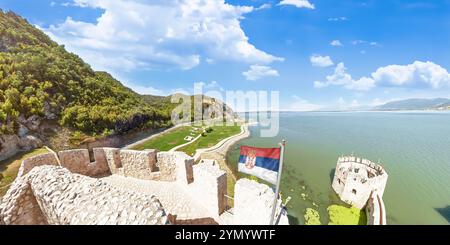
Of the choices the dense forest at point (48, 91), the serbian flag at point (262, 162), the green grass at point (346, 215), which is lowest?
the green grass at point (346, 215)

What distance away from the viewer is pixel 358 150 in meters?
30.7

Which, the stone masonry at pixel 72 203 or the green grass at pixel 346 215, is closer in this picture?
the stone masonry at pixel 72 203

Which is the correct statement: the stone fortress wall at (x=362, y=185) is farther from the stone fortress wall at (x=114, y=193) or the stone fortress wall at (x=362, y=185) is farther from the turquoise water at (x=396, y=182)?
the stone fortress wall at (x=114, y=193)

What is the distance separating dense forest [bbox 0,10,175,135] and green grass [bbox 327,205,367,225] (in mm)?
29749

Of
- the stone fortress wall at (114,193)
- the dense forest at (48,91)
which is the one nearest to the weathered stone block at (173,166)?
the stone fortress wall at (114,193)

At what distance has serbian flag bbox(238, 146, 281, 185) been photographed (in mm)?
4438

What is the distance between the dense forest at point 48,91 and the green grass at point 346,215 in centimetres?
2975

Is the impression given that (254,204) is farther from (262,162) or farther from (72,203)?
(72,203)

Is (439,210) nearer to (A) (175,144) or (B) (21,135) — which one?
(A) (175,144)

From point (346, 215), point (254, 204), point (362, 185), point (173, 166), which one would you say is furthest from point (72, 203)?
Answer: point (362, 185)

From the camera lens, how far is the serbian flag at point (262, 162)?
4.44 m

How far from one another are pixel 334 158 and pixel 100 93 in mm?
43902

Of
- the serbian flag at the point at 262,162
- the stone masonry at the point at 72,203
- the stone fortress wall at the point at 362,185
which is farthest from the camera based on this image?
the stone fortress wall at the point at 362,185

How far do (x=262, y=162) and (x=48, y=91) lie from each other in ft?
113
